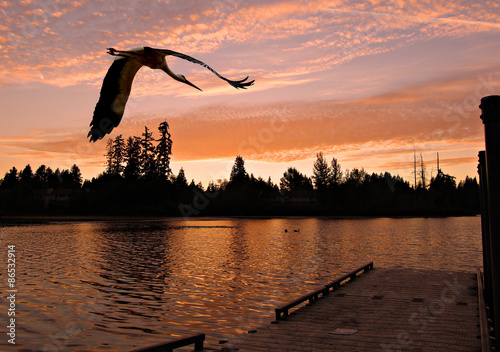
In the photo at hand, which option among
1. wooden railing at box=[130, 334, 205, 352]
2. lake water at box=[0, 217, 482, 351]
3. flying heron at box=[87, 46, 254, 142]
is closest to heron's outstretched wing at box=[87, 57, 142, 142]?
flying heron at box=[87, 46, 254, 142]

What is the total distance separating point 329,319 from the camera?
35.0 ft

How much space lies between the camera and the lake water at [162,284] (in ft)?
36.6

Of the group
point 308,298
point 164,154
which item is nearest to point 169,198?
point 164,154

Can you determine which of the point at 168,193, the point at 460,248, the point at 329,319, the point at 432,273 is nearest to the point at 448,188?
the point at 168,193

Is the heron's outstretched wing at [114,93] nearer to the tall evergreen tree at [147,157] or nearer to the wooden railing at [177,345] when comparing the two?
the wooden railing at [177,345]

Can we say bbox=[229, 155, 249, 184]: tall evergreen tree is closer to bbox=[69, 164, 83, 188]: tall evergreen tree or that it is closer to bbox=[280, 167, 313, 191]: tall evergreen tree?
bbox=[280, 167, 313, 191]: tall evergreen tree

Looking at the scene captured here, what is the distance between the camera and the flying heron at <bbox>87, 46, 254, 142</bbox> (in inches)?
125

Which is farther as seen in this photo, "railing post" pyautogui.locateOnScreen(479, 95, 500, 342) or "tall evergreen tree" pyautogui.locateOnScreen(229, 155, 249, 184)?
"tall evergreen tree" pyautogui.locateOnScreen(229, 155, 249, 184)

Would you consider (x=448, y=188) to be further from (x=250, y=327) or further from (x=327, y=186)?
(x=250, y=327)

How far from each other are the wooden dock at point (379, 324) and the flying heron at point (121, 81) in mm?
6422

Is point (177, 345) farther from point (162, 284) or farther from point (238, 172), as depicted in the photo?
point (238, 172)

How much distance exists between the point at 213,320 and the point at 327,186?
361ft

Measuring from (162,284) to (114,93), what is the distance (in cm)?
1540

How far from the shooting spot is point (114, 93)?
3.59 meters
